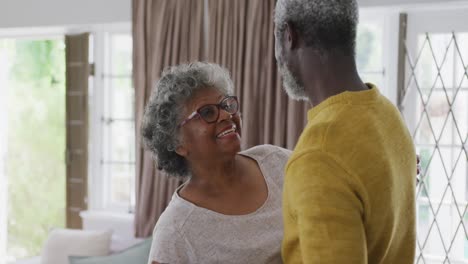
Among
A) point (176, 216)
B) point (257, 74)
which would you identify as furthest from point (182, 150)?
point (257, 74)

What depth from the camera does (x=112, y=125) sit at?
4.03m

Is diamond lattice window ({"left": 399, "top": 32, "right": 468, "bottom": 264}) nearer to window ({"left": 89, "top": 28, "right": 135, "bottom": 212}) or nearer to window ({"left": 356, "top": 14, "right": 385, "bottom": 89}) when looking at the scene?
window ({"left": 356, "top": 14, "right": 385, "bottom": 89})

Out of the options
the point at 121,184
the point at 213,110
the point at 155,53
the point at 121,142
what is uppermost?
the point at 155,53

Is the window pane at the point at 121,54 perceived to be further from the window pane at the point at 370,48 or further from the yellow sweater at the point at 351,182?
the yellow sweater at the point at 351,182

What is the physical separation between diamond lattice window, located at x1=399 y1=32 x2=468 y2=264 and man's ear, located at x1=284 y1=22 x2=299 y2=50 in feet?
7.12

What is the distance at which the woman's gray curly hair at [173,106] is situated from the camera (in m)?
1.66

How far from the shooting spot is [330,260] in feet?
3.07

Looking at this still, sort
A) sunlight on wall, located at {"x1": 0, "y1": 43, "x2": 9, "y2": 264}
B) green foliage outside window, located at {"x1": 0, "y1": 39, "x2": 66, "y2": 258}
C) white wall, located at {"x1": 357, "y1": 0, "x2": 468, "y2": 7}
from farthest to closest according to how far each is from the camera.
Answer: green foliage outside window, located at {"x1": 0, "y1": 39, "x2": 66, "y2": 258} < sunlight on wall, located at {"x1": 0, "y1": 43, "x2": 9, "y2": 264} < white wall, located at {"x1": 357, "y1": 0, "x2": 468, "y2": 7}

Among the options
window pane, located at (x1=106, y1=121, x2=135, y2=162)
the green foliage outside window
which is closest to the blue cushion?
window pane, located at (x1=106, y1=121, x2=135, y2=162)

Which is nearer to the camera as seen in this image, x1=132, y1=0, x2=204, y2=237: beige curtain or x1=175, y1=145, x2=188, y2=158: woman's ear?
x1=175, y1=145, x2=188, y2=158: woman's ear

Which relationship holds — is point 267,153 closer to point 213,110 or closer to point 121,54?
point 213,110

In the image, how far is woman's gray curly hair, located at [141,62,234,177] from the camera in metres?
1.66

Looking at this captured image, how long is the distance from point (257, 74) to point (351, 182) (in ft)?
7.56

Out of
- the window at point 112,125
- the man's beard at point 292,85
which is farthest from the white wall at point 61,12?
the man's beard at point 292,85
